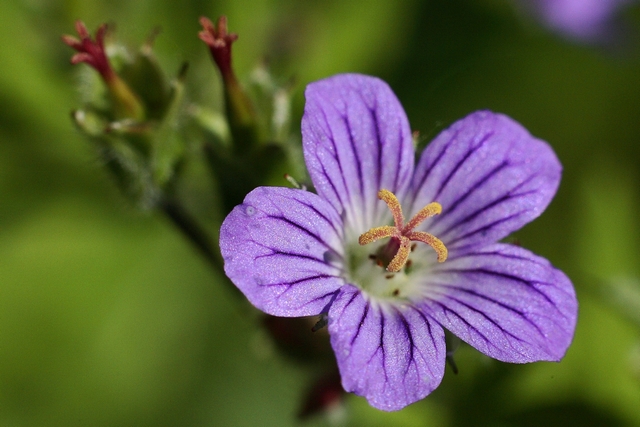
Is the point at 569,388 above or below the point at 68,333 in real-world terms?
above

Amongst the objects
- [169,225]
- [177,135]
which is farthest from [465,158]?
[169,225]

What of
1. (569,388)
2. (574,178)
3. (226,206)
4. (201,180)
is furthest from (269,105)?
(574,178)

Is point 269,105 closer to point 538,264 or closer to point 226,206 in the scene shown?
point 226,206

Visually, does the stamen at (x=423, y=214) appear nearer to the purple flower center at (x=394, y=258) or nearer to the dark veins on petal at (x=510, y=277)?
the purple flower center at (x=394, y=258)

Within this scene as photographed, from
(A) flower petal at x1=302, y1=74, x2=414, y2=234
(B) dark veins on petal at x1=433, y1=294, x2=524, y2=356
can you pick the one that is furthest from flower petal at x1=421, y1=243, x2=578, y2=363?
(A) flower petal at x1=302, y1=74, x2=414, y2=234

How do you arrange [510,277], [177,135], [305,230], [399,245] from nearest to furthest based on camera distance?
[305,230], [510,277], [399,245], [177,135]

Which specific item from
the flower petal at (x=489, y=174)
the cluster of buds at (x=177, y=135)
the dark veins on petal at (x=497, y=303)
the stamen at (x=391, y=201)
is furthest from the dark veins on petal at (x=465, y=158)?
the cluster of buds at (x=177, y=135)

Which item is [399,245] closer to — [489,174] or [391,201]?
[391,201]
